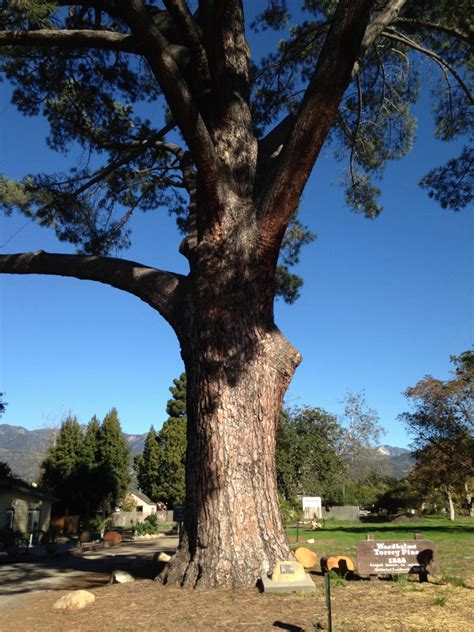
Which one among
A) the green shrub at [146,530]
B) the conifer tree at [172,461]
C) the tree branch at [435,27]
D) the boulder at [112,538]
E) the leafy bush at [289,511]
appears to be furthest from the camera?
the conifer tree at [172,461]

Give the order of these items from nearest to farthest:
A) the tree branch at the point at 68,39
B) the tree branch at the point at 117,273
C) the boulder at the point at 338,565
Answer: the tree branch at the point at 68,39
the boulder at the point at 338,565
the tree branch at the point at 117,273

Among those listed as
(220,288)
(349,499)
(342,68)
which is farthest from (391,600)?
(349,499)

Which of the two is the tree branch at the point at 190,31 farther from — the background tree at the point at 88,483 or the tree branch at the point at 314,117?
the background tree at the point at 88,483

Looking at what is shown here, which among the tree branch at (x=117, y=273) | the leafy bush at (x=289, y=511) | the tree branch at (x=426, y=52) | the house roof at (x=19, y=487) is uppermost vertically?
the tree branch at (x=426, y=52)

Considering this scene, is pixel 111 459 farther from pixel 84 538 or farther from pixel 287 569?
pixel 287 569

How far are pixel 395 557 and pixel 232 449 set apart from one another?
251 centimetres

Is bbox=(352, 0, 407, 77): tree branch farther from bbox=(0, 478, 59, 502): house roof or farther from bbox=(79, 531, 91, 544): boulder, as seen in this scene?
bbox=(0, 478, 59, 502): house roof

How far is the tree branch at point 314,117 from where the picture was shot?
592 centimetres

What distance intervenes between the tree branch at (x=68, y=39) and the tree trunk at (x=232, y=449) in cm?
404

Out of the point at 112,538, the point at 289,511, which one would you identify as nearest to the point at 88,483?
the point at 112,538

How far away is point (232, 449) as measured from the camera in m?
6.30

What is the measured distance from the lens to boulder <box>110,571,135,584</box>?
6984 mm

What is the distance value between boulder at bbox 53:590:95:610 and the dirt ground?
9 cm

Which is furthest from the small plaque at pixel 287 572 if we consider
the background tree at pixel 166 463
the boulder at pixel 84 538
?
the background tree at pixel 166 463
